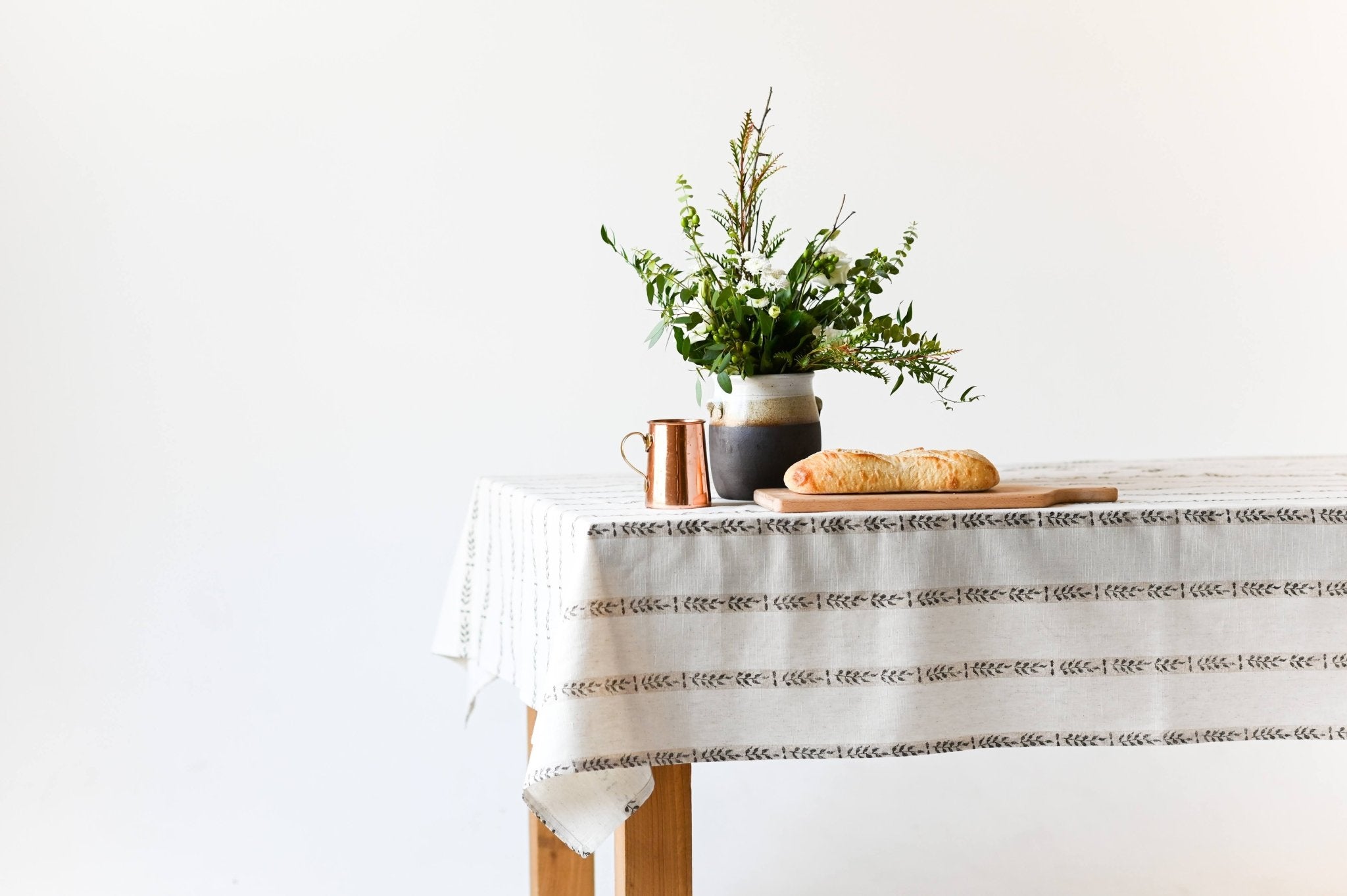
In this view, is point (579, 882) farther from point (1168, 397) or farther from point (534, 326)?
point (1168, 397)

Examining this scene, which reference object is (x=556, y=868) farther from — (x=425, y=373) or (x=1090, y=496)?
(x=425, y=373)

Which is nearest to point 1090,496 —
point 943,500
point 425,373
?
point 943,500

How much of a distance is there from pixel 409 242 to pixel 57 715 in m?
1.25

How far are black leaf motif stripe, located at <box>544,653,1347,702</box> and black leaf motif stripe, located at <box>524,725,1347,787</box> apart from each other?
0.06 m

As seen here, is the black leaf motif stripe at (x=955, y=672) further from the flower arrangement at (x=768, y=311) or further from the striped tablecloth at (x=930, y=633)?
the flower arrangement at (x=768, y=311)

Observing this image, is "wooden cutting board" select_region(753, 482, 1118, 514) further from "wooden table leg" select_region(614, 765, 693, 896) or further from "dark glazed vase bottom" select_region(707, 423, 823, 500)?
"wooden table leg" select_region(614, 765, 693, 896)

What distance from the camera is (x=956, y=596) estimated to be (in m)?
1.33

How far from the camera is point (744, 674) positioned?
1.31 metres

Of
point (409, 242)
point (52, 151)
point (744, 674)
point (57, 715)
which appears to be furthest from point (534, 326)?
point (744, 674)

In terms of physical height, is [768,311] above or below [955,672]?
above

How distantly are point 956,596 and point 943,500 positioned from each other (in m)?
0.10

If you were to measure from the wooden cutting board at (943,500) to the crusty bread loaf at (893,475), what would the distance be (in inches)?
0.4

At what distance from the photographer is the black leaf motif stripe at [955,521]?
4.25 ft

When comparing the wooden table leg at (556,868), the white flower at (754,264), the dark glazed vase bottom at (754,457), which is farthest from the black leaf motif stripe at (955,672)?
the wooden table leg at (556,868)
